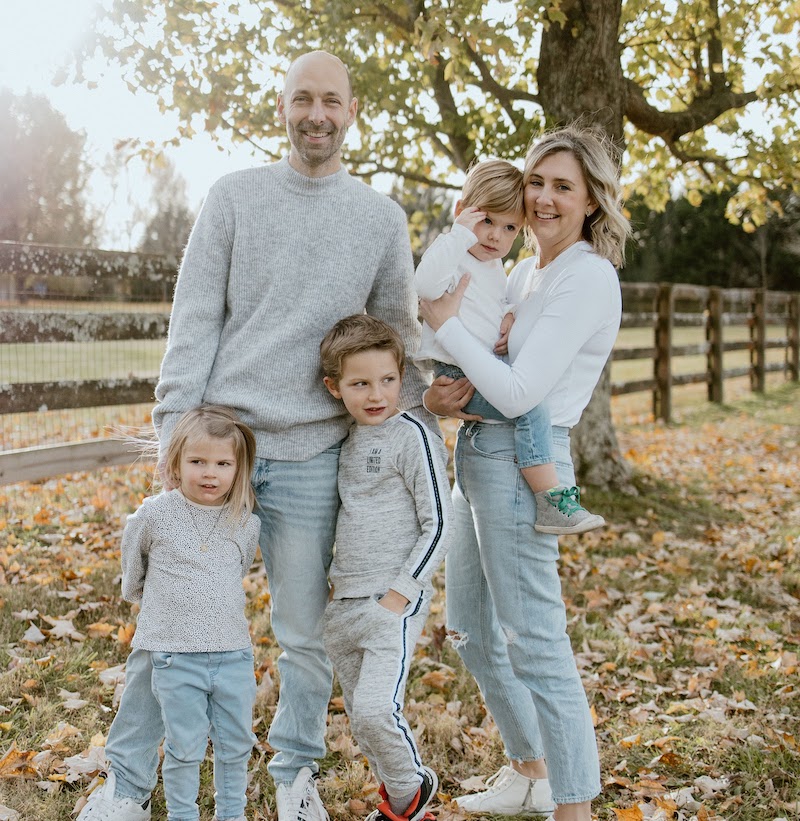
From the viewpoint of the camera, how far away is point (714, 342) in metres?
13.5

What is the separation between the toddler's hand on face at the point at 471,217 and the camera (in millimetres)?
2768

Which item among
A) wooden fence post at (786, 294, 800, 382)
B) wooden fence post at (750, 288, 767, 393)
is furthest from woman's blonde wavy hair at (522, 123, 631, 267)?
wooden fence post at (786, 294, 800, 382)

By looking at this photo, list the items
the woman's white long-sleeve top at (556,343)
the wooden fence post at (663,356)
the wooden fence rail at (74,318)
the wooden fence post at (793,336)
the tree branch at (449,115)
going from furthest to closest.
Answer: the wooden fence post at (793,336) < the wooden fence post at (663,356) < the tree branch at (449,115) < the wooden fence rail at (74,318) < the woman's white long-sleeve top at (556,343)

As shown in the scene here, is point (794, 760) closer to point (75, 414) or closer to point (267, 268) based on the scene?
point (267, 268)

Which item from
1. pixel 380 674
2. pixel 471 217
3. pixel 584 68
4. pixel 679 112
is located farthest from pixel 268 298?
pixel 679 112

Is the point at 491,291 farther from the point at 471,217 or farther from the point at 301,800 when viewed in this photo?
the point at 301,800

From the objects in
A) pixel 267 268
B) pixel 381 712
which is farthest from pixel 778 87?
pixel 381 712

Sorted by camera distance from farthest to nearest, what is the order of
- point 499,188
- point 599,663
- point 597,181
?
point 599,663, point 499,188, point 597,181

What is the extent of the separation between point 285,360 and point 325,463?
1.22ft

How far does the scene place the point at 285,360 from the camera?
2793 millimetres

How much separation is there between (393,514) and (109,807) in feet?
4.30

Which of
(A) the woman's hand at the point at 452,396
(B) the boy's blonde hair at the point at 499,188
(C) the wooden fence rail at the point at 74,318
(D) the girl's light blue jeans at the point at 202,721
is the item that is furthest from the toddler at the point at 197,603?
(C) the wooden fence rail at the point at 74,318

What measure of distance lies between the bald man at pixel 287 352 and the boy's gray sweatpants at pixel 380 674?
0.53 ft

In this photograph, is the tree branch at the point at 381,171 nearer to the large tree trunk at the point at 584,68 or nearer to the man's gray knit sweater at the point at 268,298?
the large tree trunk at the point at 584,68
